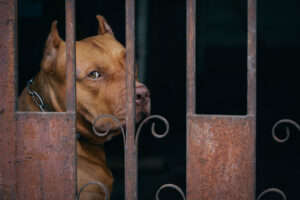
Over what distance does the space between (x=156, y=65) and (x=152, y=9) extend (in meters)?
0.91

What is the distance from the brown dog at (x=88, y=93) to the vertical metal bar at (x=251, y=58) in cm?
72

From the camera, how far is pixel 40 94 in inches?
90.9

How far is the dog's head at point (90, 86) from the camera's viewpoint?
2.22 metres

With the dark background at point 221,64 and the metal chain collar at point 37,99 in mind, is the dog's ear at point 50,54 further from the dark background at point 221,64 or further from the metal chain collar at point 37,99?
the dark background at point 221,64

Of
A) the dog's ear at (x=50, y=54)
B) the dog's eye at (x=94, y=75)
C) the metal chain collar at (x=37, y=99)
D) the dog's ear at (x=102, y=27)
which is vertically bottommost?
the metal chain collar at (x=37, y=99)

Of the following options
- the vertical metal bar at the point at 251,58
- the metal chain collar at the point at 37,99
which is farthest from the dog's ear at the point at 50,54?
the vertical metal bar at the point at 251,58

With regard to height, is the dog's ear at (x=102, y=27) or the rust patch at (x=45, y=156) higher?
the dog's ear at (x=102, y=27)

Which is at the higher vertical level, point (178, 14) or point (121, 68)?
point (178, 14)

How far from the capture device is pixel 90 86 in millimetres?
2260

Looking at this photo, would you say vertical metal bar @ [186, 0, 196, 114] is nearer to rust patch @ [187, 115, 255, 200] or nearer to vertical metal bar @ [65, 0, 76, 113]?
rust patch @ [187, 115, 255, 200]

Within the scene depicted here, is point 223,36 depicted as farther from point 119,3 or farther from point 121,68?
point 121,68

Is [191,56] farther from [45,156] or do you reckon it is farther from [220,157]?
[45,156]

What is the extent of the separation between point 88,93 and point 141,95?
31 cm
